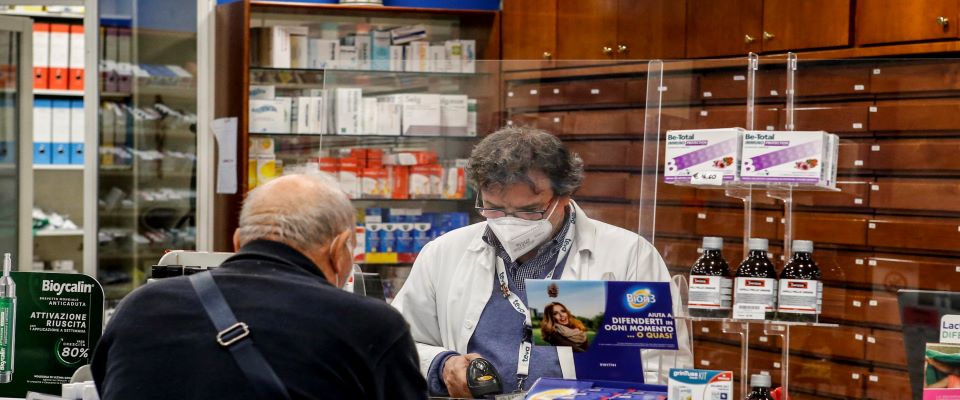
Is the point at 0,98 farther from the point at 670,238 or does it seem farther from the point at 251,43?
the point at 670,238

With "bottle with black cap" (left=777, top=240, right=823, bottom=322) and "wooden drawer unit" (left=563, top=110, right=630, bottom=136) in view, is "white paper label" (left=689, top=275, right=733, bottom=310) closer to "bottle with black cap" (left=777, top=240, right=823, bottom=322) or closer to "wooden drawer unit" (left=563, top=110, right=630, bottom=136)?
"bottle with black cap" (left=777, top=240, right=823, bottom=322)

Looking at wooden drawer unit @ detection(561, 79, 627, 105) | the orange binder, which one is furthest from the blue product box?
wooden drawer unit @ detection(561, 79, 627, 105)

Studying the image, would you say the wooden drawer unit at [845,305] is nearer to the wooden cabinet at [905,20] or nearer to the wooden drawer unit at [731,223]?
the wooden drawer unit at [731,223]

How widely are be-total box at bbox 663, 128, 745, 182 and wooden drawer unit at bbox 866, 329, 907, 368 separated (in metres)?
1.50

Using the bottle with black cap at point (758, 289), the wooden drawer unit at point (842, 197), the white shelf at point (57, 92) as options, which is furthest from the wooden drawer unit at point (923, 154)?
the white shelf at point (57, 92)

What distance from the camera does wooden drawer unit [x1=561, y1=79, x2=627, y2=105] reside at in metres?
4.29

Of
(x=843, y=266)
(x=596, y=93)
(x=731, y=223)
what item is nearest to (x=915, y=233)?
(x=843, y=266)

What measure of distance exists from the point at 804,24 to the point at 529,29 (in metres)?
1.69

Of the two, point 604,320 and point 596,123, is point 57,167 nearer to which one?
point 596,123

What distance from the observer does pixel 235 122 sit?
6.03 m

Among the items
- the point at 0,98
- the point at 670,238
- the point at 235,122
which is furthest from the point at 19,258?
the point at 670,238

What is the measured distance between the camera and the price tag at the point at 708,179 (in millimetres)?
2555

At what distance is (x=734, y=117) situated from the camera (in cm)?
364

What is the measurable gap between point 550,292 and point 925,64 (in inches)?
95.0
